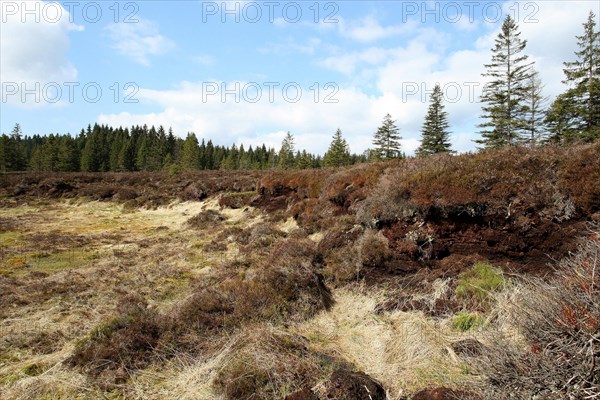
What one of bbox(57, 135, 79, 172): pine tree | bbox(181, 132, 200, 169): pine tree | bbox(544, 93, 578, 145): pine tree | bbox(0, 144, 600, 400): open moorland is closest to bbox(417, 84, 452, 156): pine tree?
bbox(544, 93, 578, 145): pine tree

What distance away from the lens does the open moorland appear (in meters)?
3.46

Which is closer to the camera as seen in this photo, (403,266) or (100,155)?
(403,266)

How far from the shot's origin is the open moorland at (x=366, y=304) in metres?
3.46

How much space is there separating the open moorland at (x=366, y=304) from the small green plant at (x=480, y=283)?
4 cm

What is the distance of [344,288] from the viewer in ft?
25.1

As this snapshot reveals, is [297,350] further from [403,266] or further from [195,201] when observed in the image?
[195,201]

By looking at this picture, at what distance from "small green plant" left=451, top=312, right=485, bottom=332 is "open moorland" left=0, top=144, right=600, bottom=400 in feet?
0.10

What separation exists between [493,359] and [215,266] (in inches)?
353

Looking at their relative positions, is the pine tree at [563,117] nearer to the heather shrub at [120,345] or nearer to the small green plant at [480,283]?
the small green plant at [480,283]

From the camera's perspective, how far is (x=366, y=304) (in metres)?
6.84

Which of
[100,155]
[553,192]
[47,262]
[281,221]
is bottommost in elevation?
[47,262]

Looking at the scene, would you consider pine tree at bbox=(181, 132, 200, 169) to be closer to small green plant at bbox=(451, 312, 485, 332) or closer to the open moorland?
the open moorland

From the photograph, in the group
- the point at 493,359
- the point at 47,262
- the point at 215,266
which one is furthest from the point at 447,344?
the point at 47,262

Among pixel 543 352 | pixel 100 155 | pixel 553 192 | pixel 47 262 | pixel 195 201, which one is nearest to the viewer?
pixel 543 352
